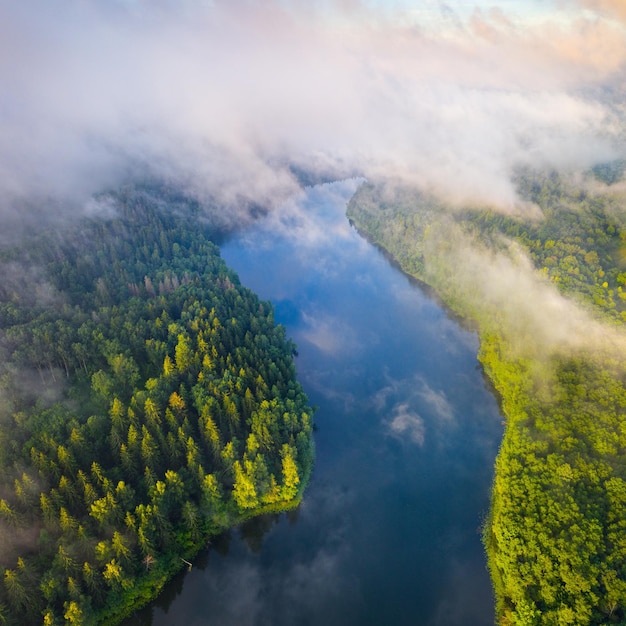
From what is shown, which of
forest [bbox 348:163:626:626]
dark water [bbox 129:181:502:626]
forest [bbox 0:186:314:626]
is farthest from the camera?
dark water [bbox 129:181:502:626]

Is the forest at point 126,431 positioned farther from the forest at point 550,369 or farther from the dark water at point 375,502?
the forest at point 550,369

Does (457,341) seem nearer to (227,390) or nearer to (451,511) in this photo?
(451,511)

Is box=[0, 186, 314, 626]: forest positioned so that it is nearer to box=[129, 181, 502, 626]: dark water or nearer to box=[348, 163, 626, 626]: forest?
box=[129, 181, 502, 626]: dark water

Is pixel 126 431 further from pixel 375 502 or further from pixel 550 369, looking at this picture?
pixel 550 369

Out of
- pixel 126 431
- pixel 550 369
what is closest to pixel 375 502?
pixel 550 369

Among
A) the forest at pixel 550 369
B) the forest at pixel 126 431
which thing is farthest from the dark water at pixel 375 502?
the forest at pixel 550 369

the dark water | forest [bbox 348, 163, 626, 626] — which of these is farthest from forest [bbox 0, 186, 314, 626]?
forest [bbox 348, 163, 626, 626]
